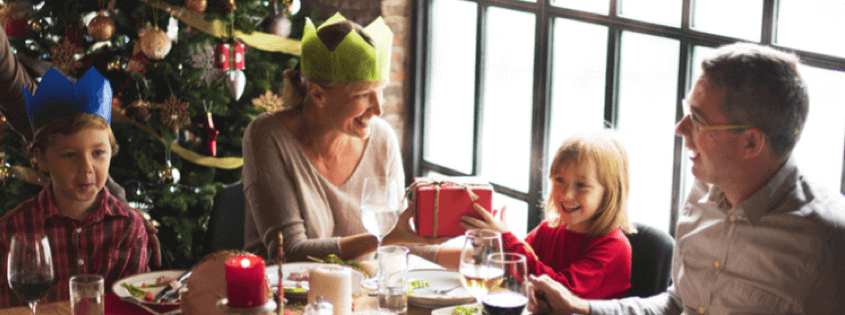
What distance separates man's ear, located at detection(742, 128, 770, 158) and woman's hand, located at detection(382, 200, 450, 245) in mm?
848

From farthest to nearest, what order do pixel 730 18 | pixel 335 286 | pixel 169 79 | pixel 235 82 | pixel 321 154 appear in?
pixel 169 79 < pixel 235 82 < pixel 730 18 < pixel 321 154 < pixel 335 286

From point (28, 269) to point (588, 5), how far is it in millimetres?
2395

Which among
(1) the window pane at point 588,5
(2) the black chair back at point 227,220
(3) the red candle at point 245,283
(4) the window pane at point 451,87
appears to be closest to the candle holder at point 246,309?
(3) the red candle at point 245,283

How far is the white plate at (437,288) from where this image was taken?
172cm

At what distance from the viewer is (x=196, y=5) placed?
11.3ft

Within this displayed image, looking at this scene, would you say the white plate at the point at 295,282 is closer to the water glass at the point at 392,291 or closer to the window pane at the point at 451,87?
the water glass at the point at 392,291

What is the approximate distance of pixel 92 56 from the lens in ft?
11.3

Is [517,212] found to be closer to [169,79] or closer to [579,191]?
[579,191]

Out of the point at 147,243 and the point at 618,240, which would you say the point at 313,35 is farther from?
the point at 618,240

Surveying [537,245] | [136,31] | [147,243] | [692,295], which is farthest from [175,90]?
[692,295]

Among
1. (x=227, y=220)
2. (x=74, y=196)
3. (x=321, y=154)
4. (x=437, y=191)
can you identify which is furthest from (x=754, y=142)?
(x=74, y=196)

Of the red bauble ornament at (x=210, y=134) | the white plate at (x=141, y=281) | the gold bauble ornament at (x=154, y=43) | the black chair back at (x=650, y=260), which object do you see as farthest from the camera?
the red bauble ornament at (x=210, y=134)

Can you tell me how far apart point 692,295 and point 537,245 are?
25.8 inches

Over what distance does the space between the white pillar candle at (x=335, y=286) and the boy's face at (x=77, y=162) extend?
2.78ft
